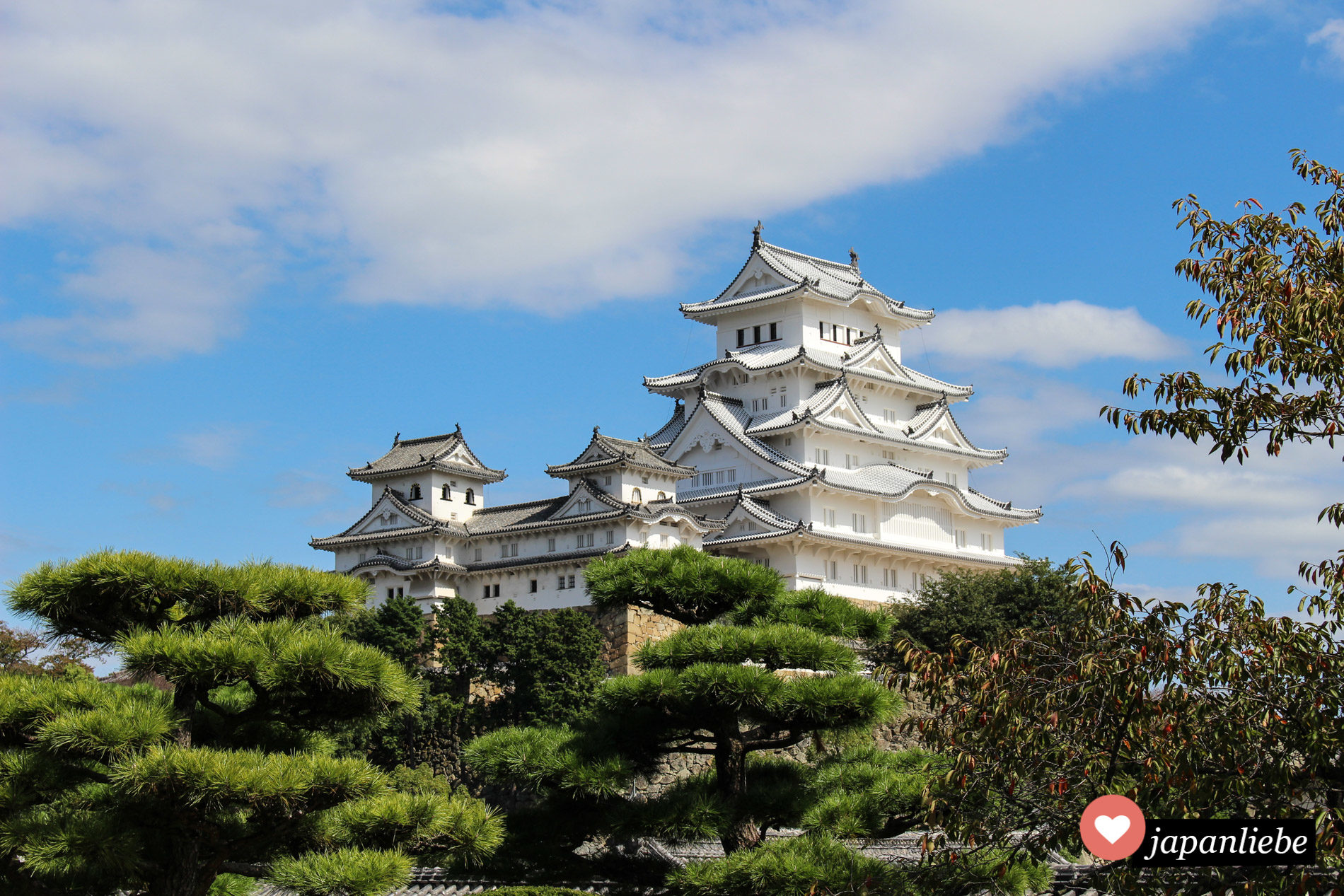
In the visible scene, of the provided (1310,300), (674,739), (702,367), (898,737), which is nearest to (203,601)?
(674,739)

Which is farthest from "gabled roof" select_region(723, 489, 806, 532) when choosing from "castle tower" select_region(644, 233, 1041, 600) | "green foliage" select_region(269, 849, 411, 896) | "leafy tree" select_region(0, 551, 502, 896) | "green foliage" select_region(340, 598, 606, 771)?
"green foliage" select_region(269, 849, 411, 896)

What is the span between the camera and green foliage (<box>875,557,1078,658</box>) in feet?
117

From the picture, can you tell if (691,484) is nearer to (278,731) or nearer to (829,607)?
(829,607)

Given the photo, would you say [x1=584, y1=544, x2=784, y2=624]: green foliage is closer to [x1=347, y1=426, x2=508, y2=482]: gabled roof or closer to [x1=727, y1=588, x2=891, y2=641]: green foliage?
[x1=727, y1=588, x2=891, y2=641]: green foliage

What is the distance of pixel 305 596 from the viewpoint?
1445 cm

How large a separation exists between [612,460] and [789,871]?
26909mm

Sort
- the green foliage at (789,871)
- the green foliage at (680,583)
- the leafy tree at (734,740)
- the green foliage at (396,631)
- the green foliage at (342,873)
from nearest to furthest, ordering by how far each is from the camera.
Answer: the green foliage at (342,873) < the green foliage at (789,871) < the leafy tree at (734,740) < the green foliage at (680,583) < the green foliage at (396,631)

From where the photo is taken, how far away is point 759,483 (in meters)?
44.5

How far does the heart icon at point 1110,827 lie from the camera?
32.4 feet

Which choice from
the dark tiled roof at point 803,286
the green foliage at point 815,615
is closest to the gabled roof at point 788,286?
the dark tiled roof at point 803,286

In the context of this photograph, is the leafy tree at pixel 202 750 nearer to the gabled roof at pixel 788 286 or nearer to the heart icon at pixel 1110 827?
the heart icon at pixel 1110 827

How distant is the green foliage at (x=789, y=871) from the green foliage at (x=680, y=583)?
351 centimetres

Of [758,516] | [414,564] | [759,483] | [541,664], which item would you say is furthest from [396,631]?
[759,483]

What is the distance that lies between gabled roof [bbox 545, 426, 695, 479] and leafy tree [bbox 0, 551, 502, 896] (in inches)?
1007
